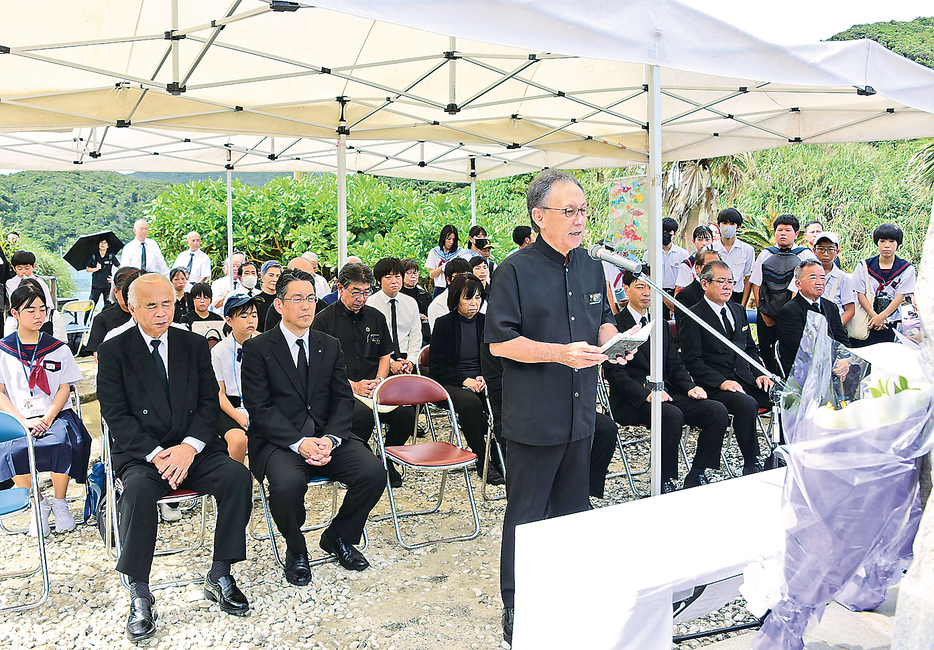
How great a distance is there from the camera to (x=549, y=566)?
1.93 meters

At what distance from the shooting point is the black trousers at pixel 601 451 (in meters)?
4.87

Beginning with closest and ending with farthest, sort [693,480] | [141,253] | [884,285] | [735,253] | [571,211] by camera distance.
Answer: [571,211] → [693,480] → [884,285] → [735,253] → [141,253]

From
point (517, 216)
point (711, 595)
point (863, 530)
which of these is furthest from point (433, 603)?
point (517, 216)

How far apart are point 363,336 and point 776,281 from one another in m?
3.73

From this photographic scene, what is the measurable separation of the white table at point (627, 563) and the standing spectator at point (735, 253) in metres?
6.42

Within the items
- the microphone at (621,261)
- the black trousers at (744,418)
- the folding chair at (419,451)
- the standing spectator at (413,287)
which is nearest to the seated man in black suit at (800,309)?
the black trousers at (744,418)

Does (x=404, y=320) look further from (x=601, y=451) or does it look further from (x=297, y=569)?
(x=297, y=569)

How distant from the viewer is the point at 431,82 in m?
6.91

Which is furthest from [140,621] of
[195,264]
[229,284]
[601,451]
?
[195,264]

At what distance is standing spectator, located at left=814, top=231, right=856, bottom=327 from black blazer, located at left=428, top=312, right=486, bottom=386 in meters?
3.21

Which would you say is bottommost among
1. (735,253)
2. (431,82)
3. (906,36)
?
(735,253)

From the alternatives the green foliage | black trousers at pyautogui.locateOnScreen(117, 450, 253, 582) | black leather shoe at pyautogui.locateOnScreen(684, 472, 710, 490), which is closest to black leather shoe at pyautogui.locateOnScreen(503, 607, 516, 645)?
black trousers at pyautogui.locateOnScreen(117, 450, 253, 582)

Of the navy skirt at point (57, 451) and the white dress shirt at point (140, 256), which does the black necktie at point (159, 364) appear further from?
the white dress shirt at point (140, 256)

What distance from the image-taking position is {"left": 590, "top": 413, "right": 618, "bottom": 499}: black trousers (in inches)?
192
